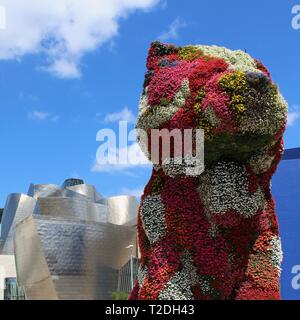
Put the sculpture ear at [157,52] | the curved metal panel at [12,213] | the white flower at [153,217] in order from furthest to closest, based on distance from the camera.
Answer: the curved metal panel at [12,213] → the sculpture ear at [157,52] → the white flower at [153,217]

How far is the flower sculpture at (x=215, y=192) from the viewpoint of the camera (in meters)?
9.66

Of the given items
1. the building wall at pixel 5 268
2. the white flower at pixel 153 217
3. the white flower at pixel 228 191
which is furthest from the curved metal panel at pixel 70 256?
the white flower at pixel 228 191

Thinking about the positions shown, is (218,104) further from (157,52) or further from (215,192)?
(157,52)

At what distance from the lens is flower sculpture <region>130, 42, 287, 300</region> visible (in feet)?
31.7

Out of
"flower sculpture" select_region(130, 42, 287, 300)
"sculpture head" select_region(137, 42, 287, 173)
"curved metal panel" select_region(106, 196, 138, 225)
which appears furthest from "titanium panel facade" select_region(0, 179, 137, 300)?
"sculpture head" select_region(137, 42, 287, 173)

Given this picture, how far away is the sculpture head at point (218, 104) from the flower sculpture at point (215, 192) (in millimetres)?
17

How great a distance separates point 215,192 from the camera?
10.0m

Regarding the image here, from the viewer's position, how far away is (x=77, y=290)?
22.8 metres

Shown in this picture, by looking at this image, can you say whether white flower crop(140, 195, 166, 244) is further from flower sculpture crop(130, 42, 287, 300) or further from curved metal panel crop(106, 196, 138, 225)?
curved metal panel crop(106, 196, 138, 225)

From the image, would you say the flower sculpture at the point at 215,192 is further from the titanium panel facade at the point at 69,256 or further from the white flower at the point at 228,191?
the titanium panel facade at the point at 69,256

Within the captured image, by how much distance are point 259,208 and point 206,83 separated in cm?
246

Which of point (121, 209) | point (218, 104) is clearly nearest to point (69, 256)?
point (121, 209)
